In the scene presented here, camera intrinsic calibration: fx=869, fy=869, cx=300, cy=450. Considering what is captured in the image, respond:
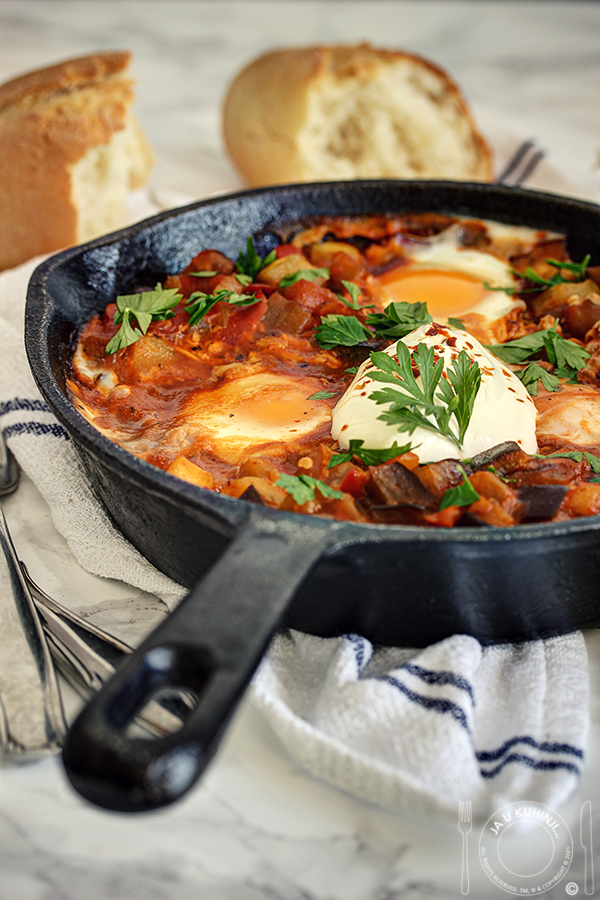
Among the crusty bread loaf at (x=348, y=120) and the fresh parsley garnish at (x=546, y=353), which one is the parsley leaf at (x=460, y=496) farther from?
the crusty bread loaf at (x=348, y=120)

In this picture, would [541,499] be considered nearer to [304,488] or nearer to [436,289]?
[304,488]

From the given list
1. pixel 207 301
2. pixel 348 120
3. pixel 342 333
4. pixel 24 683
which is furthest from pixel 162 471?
pixel 348 120

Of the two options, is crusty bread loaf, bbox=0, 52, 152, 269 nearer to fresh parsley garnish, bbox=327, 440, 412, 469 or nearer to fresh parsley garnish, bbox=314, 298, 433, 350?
fresh parsley garnish, bbox=314, 298, 433, 350

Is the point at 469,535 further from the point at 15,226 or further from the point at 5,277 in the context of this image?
the point at 15,226

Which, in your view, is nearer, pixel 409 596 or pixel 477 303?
pixel 409 596

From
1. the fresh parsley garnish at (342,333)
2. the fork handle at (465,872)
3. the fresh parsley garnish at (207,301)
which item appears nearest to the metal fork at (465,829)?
the fork handle at (465,872)

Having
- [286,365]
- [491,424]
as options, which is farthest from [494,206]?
[491,424]

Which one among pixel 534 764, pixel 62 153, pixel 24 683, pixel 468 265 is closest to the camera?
pixel 534 764

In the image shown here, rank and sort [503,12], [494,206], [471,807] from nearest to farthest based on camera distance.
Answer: [471,807] → [494,206] → [503,12]
